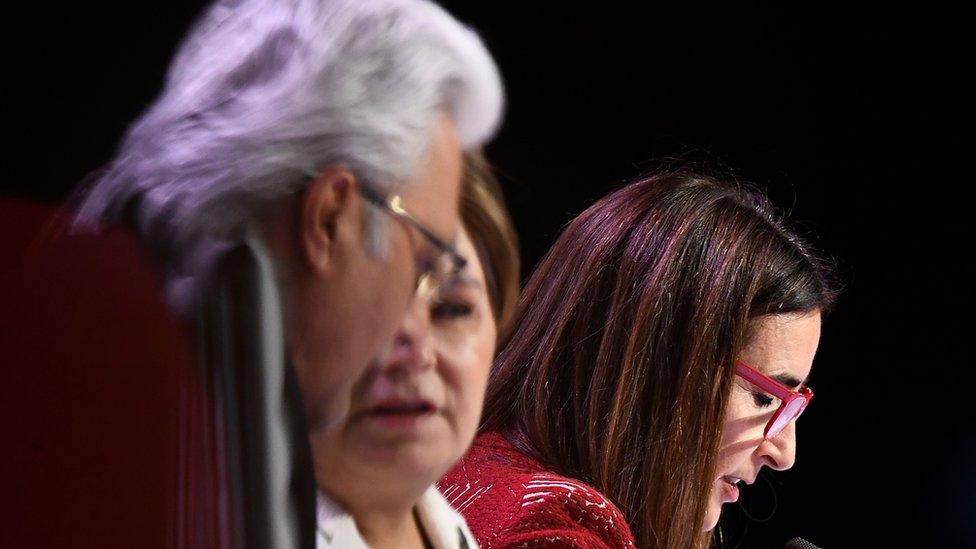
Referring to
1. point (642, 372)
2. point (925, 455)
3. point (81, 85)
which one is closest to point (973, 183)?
point (925, 455)

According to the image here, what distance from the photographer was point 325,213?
1.74 feet

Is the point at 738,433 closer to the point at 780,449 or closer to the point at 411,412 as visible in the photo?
the point at 780,449

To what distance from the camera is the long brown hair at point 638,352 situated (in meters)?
1.02

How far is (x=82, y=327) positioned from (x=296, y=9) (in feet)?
0.59

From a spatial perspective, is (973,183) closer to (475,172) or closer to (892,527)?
(892,527)

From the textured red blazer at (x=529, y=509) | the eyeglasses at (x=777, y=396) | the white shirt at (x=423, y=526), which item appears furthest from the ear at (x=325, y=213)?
the eyeglasses at (x=777, y=396)

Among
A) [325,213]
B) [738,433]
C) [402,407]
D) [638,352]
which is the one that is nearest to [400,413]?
[402,407]

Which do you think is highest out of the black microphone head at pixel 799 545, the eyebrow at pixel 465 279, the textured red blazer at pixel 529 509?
the eyebrow at pixel 465 279

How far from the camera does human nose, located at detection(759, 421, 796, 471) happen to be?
3.97 feet

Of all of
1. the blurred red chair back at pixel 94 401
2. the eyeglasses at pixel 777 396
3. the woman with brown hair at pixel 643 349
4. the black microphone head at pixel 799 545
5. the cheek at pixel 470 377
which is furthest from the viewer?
the black microphone head at pixel 799 545

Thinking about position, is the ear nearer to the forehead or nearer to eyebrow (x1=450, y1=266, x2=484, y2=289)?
eyebrow (x1=450, y1=266, x2=484, y2=289)

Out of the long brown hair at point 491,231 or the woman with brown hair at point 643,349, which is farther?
the woman with brown hair at point 643,349

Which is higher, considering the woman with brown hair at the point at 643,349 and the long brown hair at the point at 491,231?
the long brown hair at the point at 491,231

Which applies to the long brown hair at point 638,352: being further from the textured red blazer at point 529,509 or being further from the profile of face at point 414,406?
the profile of face at point 414,406
